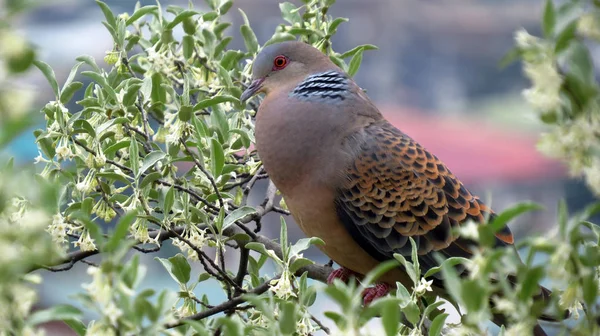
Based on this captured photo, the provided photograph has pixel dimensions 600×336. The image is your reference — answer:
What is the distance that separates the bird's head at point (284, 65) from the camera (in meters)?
1.53

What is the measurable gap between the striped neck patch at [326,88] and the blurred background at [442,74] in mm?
3102

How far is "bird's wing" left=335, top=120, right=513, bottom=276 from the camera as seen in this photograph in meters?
1.46

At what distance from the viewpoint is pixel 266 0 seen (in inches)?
235

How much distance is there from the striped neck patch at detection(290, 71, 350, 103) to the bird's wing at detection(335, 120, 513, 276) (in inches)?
3.5

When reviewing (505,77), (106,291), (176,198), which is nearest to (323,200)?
(176,198)

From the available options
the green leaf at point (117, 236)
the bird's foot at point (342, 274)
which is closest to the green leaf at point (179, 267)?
the bird's foot at point (342, 274)

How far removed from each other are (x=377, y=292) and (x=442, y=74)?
17.4 ft

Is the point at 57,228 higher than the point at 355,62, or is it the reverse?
the point at 355,62

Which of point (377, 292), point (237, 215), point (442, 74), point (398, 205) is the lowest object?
point (442, 74)

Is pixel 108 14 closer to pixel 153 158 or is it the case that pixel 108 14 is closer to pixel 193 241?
pixel 153 158

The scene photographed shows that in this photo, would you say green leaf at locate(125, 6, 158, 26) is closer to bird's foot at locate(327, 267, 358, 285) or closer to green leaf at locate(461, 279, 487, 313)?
bird's foot at locate(327, 267, 358, 285)

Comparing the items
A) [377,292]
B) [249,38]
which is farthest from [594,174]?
[249,38]

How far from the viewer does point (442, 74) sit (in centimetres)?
658

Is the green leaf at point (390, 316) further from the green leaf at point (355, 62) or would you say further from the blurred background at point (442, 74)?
the blurred background at point (442, 74)
